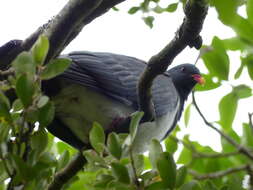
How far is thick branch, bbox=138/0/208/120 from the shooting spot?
186 cm

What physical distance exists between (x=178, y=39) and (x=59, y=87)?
46.2 inches

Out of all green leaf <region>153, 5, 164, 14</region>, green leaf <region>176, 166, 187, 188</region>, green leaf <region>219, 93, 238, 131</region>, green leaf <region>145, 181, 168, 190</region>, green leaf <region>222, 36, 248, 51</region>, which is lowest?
green leaf <region>219, 93, 238, 131</region>

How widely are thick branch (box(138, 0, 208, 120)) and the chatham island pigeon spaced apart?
26.6 inches

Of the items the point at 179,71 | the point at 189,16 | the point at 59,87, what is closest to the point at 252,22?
the point at 189,16

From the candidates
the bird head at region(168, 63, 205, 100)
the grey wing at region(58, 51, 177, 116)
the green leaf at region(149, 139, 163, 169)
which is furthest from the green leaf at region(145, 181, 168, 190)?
the bird head at region(168, 63, 205, 100)

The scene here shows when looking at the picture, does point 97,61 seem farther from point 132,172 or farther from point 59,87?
point 132,172

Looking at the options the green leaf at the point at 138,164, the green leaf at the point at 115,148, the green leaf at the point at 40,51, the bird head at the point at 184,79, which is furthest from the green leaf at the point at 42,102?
the bird head at the point at 184,79

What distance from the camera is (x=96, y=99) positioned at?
121 inches

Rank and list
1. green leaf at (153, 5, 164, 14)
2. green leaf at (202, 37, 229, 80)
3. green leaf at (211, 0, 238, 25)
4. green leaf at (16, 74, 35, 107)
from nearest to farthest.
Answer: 1. green leaf at (211, 0, 238, 25)
2. green leaf at (16, 74, 35, 107)
3. green leaf at (202, 37, 229, 80)
4. green leaf at (153, 5, 164, 14)

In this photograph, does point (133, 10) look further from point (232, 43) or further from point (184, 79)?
point (184, 79)

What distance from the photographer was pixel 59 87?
2.90m

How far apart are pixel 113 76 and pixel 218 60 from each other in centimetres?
129

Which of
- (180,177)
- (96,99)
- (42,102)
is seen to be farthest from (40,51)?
(96,99)

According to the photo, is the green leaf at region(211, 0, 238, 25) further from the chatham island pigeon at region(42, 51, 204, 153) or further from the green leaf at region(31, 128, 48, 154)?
the chatham island pigeon at region(42, 51, 204, 153)
